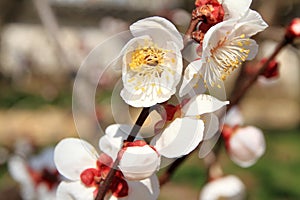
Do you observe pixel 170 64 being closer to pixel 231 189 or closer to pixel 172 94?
pixel 172 94

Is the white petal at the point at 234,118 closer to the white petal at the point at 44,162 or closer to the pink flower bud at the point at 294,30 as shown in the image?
the pink flower bud at the point at 294,30

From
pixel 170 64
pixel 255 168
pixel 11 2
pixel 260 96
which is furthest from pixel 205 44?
pixel 260 96

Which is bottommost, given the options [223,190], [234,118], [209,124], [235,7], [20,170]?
[20,170]

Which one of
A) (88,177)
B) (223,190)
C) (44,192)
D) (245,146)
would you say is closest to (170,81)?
(88,177)

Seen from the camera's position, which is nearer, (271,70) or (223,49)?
(223,49)

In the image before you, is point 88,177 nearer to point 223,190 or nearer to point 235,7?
point 235,7

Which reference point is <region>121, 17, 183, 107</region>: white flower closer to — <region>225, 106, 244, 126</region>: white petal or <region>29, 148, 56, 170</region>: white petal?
<region>225, 106, 244, 126</region>: white petal

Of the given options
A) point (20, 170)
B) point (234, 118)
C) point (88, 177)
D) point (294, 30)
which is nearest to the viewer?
point (88, 177)
